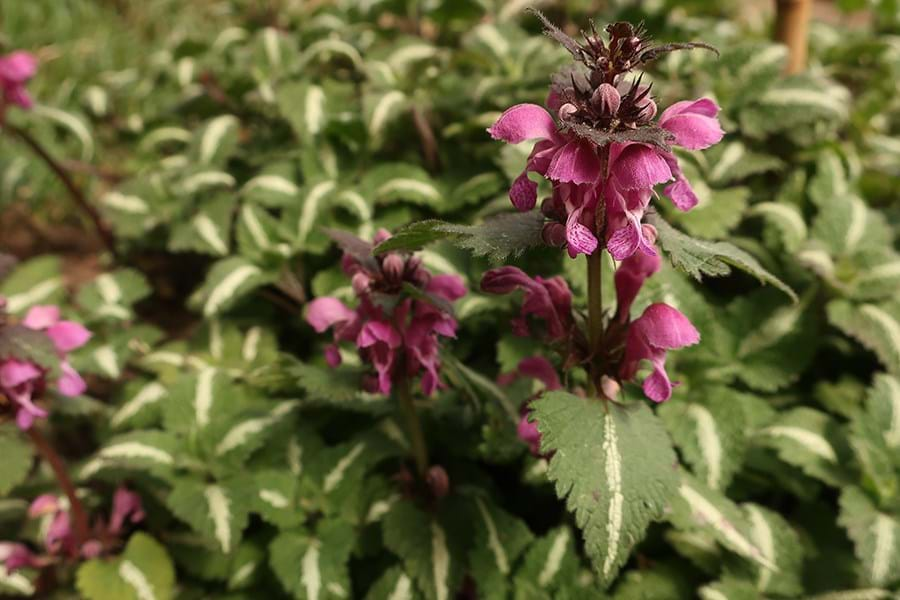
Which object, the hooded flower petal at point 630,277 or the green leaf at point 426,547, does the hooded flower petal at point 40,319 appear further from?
the hooded flower petal at point 630,277

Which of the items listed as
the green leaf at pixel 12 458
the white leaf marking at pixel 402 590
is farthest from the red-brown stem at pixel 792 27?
the green leaf at pixel 12 458

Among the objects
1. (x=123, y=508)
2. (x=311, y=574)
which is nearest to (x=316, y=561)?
(x=311, y=574)

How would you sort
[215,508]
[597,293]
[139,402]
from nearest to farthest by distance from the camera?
[597,293], [215,508], [139,402]

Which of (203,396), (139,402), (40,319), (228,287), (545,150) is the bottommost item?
(139,402)

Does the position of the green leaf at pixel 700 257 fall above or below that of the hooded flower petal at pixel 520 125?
below

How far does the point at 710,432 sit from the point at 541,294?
668 mm

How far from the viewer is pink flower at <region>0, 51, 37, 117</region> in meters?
2.08

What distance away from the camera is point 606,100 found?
0.87 m

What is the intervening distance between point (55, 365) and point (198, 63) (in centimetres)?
198

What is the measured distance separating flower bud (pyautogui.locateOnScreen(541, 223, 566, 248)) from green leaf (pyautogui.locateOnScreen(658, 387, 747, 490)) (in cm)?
77

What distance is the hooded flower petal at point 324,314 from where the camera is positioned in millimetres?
1273

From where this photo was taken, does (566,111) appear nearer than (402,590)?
Yes

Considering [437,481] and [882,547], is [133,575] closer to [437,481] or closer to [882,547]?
[437,481]

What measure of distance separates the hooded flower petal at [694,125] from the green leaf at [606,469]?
422 mm
